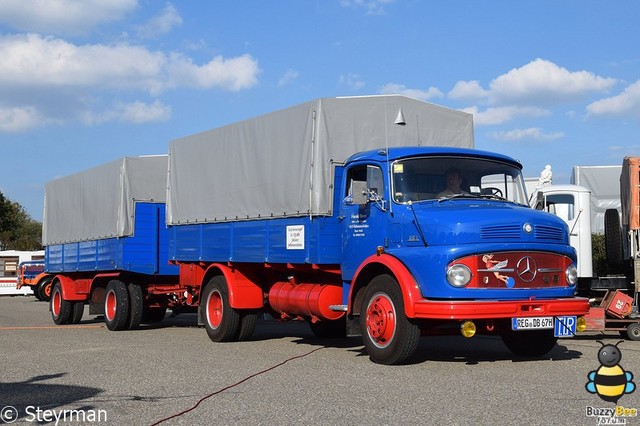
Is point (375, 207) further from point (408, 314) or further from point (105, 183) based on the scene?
point (105, 183)

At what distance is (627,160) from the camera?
45.5 feet

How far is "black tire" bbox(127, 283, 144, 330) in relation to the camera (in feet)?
52.7

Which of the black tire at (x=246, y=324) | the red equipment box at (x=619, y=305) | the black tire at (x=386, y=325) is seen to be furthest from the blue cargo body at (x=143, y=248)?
the red equipment box at (x=619, y=305)

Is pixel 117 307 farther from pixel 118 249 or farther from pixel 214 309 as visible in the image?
pixel 214 309

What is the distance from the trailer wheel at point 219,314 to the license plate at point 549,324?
5.33 meters

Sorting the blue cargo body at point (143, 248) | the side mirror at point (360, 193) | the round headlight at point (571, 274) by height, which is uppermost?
the side mirror at point (360, 193)

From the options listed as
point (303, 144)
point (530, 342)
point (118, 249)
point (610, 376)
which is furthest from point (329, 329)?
point (610, 376)

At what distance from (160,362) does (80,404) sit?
3114 mm

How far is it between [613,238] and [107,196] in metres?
10.4

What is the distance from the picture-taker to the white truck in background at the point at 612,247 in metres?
12.6

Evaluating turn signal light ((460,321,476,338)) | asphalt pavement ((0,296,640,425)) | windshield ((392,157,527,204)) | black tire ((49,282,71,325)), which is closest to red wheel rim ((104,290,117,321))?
black tire ((49,282,71,325))

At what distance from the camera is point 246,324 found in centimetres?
1295

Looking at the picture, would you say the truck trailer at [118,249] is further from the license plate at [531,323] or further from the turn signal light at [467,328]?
the license plate at [531,323]

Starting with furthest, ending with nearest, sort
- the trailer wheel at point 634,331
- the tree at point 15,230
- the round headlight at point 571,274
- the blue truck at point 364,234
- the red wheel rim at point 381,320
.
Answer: the tree at point 15,230 < the trailer wheel at point 634,331 < the round headlight at point 571,274 < the red wheel rim at point 381,320 < the blue truck at point 364,234
